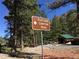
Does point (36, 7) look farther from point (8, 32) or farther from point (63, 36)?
point (63, 36)

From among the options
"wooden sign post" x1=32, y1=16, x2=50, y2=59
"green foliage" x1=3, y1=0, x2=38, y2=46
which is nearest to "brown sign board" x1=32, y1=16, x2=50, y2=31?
"wooden sign post" x1=32, y1=16, x2=50, y2=59

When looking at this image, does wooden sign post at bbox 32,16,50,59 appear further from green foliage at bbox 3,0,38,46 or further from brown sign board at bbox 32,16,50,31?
green foliage at bbox 3,0,38,46

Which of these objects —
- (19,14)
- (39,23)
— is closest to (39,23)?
(39,23)

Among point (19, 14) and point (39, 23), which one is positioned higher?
point (19, 14)

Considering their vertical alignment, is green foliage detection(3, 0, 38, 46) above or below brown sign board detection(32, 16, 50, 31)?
above

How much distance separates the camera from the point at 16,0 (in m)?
38.0

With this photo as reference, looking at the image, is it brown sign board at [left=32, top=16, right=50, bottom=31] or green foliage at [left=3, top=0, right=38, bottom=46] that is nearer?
brown sign board at [left=32, top=16, right=50, bottom=31]

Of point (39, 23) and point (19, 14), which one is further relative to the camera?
point (19, 14)

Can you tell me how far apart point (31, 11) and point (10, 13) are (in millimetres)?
3192

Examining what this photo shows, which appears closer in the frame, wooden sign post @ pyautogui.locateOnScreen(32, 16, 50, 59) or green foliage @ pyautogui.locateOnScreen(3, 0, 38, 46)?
wooden sign post @ pyautogui.locateOnScreen(32, 16, 50, 59)

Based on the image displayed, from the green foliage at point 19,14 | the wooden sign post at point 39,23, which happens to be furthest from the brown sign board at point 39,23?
the green foliage at point 19,14

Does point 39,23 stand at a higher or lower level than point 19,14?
lower

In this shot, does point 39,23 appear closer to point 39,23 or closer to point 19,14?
point 39,23

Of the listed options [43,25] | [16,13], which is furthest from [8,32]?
[43,25]
